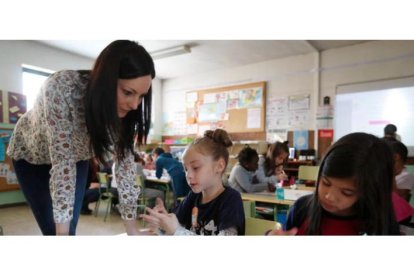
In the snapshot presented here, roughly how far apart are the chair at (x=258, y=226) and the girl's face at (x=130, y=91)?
0.49m

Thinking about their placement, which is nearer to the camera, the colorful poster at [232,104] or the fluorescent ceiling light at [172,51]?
the fluorescent ceiling light at [172,51]

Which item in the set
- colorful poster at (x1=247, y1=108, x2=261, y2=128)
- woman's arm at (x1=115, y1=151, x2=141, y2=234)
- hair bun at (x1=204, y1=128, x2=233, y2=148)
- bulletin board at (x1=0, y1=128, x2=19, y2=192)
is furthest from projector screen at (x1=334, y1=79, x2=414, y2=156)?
bulletin board at (x1=0, y1=128, x2=19, y2=192)

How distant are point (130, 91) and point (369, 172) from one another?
1.84 feet

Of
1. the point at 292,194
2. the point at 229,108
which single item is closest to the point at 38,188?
the point at 292,194

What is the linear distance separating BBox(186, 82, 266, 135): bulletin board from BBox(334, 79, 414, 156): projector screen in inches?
42.4

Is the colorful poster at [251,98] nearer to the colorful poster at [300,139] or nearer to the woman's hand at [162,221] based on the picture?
the colorful poster at [300,139]

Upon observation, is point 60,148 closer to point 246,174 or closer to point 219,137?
point 219,137

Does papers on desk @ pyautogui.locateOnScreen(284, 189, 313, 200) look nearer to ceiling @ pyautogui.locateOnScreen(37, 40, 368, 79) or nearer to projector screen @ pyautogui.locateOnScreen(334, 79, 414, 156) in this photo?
projector screen @ pyautogui.locateOnScreen(334, 79, 414, 156)

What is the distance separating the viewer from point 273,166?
7.11 ft

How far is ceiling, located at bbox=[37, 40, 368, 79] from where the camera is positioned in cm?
310

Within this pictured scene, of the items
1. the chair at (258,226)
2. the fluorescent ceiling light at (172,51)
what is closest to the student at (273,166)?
the chair at (258,226)

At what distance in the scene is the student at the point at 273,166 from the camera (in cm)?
208
